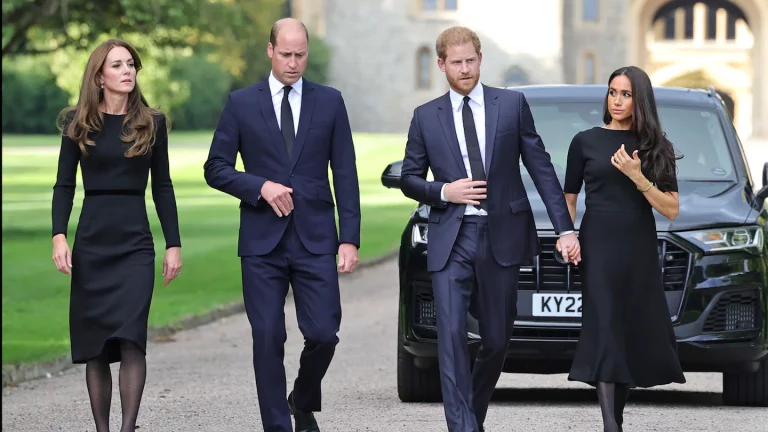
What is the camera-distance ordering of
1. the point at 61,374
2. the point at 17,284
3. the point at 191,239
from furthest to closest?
the point at 191,239 → the point at 17,284 → the point at 61,374

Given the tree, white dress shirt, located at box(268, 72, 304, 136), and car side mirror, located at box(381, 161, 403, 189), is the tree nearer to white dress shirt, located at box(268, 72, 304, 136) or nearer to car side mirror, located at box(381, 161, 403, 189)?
car side mirror, located at box(381, 161, 403, 189)

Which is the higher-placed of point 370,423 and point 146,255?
point 146,255

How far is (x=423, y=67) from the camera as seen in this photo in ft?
277

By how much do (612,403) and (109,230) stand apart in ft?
7.45

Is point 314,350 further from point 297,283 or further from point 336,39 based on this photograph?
point 336,39

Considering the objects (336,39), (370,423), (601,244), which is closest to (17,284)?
(370,423)

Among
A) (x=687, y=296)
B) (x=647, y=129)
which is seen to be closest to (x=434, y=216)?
(x=647, y=129)

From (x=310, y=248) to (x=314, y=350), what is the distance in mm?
466

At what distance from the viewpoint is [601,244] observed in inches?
276

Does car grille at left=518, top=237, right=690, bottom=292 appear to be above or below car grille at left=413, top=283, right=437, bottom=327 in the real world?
above

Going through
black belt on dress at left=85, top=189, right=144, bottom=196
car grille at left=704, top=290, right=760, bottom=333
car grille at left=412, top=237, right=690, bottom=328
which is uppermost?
black belt on dress at left=85, top=189, right=144, bottom=196

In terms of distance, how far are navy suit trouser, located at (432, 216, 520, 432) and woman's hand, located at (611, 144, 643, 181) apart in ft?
2.07

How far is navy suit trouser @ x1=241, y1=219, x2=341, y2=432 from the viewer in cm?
682

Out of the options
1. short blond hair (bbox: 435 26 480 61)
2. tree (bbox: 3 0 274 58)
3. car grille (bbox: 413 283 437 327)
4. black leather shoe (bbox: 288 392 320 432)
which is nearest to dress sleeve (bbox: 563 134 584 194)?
short blond hair (bbox: 435 26 480 61)
